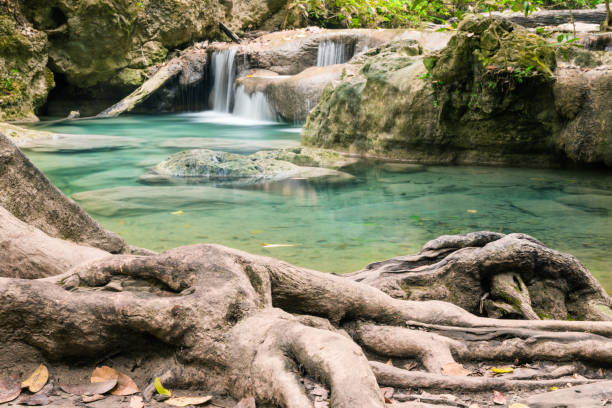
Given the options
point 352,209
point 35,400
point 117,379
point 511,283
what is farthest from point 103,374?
point 352,209

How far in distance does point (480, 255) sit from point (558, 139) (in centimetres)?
752

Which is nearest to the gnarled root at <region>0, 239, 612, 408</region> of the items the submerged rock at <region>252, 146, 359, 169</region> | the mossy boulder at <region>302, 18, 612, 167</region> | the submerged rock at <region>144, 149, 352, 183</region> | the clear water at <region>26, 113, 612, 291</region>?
the clear water at <region>26, 113, 612, 291</region>

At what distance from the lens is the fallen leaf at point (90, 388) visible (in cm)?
229

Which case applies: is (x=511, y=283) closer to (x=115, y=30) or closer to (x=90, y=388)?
(x=90, y=388)

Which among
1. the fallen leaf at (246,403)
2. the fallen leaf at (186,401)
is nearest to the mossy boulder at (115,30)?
the fallen leaf at (186,401)

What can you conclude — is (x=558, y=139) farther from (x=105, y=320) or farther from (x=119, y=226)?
(x=105, y=320)

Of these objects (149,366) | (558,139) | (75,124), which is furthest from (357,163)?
(75,124)

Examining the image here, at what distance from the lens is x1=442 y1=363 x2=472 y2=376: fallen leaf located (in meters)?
2.68

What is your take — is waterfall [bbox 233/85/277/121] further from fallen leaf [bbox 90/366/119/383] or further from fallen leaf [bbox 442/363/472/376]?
fallen leaf [bbox 90/366/119/383]

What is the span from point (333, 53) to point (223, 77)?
4.34m

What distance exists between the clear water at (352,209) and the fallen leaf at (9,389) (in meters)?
3.52

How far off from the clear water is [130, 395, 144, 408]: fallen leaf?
3400mm

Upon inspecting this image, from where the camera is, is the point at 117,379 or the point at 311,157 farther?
the point at 311,157

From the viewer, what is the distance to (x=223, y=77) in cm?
2192
